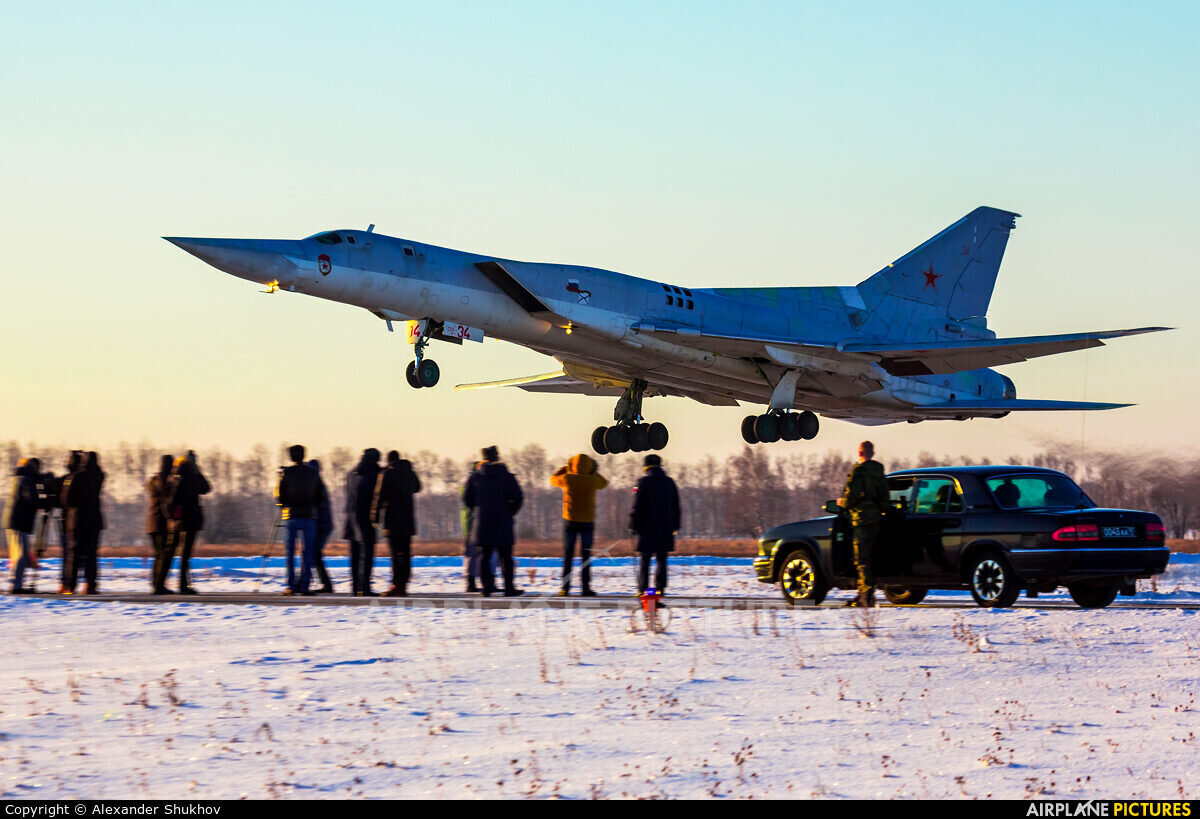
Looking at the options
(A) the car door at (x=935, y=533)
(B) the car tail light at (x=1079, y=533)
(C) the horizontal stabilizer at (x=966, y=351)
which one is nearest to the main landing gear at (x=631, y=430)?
(C) the horizontal stabilizer at (x=966, y=351)

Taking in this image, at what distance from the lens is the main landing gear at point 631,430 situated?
26.4m

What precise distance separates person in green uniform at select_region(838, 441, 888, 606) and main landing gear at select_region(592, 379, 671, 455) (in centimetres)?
1315

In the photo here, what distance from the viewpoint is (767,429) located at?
25.6 m

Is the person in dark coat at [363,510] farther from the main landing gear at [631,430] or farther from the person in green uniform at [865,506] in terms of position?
the main landing gear at [631,430]

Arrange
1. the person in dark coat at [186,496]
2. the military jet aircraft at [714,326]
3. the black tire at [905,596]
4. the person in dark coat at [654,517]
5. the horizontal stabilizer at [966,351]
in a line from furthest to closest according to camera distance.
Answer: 1. the horizontal stabilizer at [966,351]
2. the military jet aircraft at [714,326]
3. the person in dark coat at [186,496]
4. the black tire at [905,596]
5. the person in dark coat at [654,517]

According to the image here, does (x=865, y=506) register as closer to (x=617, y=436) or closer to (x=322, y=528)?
(x=322, y=528)

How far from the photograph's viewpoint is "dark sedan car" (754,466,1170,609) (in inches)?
490

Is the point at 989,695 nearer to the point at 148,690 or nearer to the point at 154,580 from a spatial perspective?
the point at 148,690

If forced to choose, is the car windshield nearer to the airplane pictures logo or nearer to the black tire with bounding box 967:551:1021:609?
the black tire with bounding box 967:551:1021:609

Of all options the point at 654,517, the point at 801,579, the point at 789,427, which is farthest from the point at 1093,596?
the point at 789,427

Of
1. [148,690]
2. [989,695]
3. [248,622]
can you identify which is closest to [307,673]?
[148,690]

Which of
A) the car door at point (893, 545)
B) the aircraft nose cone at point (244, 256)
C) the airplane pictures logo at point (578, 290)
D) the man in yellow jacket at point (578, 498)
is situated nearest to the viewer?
the car door at point (893, 545)

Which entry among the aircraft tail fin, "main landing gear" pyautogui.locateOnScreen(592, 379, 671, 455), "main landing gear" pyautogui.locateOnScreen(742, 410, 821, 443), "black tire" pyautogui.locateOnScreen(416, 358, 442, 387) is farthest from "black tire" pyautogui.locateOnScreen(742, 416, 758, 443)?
"black tire" pyautogui.locateOnScreen(416, 358, 442, 387)

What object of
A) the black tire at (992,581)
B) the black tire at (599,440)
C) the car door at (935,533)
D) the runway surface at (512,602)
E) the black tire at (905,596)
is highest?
the black tire at (599,440)
